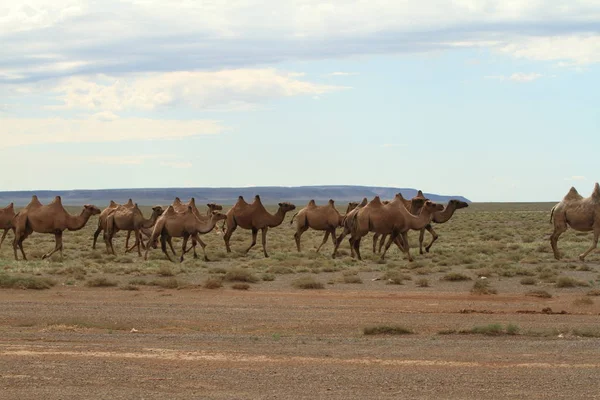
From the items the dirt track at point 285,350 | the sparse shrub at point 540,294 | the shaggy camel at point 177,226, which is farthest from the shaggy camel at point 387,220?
the dirt track at point 285,350

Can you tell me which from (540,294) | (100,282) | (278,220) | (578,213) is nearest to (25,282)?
(100,282)

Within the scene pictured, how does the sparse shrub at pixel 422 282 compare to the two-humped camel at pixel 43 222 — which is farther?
the two-humped camel at pixel 43 222

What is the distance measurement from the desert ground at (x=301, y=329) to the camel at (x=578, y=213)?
991mm

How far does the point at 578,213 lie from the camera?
2989cm

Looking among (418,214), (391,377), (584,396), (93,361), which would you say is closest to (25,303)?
(93,361)

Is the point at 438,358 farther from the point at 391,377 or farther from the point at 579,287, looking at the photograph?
the point at 579,287

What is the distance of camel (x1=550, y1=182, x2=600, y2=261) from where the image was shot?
96.9 feet

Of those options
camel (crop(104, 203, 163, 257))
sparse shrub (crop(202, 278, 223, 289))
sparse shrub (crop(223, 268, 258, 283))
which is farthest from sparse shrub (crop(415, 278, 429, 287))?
camel (crop(104, 203, 163, 257))

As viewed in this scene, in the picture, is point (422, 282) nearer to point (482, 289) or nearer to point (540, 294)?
point (482, 289)

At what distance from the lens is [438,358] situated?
40.6 ft

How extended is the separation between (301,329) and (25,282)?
938 centimetres

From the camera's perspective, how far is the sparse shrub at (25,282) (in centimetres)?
2294

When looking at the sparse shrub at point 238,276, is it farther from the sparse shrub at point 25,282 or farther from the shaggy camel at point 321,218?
the shaggy camel at point 321,218

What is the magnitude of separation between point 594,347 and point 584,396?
3543 millimetres
